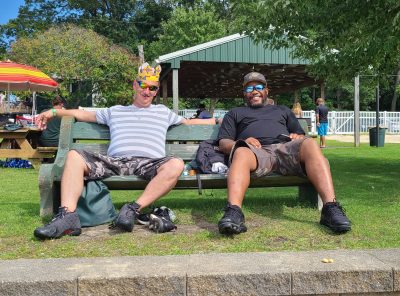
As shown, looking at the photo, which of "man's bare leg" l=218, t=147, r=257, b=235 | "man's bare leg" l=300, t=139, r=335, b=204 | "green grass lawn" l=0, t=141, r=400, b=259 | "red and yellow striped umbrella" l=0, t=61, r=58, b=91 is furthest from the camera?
"red and yellow striped umbrella" l=0, t=61, r=58, b=91

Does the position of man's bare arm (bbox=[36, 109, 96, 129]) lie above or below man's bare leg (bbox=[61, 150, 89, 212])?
above

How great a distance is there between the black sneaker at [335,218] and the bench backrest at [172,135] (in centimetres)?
133

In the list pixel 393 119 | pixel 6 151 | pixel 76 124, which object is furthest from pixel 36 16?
pixel 76 124

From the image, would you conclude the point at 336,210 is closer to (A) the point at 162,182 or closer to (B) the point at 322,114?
(A) the point at 162,182

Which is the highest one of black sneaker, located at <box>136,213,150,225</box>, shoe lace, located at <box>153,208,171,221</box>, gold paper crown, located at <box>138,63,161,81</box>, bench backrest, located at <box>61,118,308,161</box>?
gold paper crown, located at <box>138,63,161,81</box>

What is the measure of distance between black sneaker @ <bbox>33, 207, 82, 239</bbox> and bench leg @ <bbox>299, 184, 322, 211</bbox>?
216 cm

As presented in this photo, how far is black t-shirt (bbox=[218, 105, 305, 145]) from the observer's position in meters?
4.28

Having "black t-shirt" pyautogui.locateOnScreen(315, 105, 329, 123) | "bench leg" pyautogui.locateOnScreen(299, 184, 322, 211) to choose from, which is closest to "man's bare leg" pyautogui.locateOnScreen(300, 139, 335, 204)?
"bench leg" pyautogui.locateOnScreen(299, 184, 322, 211)

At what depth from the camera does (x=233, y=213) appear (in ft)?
10.7

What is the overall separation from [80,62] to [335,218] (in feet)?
89.8

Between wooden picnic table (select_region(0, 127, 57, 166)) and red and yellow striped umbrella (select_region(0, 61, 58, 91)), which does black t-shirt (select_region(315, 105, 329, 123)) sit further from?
wooden picnic table (select_region(0, 127, 57, 166))

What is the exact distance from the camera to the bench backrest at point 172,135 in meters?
4.42

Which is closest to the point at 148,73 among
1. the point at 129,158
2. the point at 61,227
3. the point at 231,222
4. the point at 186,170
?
the point at 129,158

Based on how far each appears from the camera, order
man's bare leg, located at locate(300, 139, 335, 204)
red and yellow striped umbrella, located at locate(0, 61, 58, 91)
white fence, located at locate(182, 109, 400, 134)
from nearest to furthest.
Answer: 1. man's bare leg, located at locate(300, 139, 335, 204)
2. red and yellow striped umbrella, located at locate(0, 61, 58, 91)
3. white fence, located at locate(182, 109, 400, 134)
